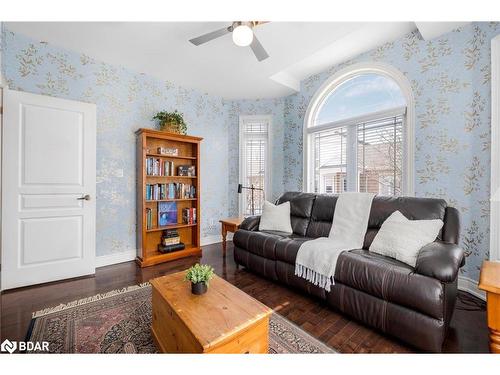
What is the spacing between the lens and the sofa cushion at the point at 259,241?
95.5 inches

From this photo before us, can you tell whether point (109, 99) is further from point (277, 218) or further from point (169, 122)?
point (277, 218)

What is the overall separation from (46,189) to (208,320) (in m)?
2.46

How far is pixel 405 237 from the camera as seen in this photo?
1829 mm

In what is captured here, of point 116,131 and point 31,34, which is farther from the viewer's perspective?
point 116,131

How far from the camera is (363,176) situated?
10.7 ft

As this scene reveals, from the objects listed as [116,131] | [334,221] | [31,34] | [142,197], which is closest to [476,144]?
[334,221]

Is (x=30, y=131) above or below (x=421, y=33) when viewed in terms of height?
below

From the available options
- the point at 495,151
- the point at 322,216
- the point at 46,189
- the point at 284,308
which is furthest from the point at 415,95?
the point at 46,189

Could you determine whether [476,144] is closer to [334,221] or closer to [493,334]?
[334,221]

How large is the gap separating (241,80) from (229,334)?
3508mm

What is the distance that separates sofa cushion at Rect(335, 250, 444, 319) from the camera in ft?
4.53

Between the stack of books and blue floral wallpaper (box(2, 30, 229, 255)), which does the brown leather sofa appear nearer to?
the stack of books

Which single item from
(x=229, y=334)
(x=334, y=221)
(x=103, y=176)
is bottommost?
(x=229, y=334)
